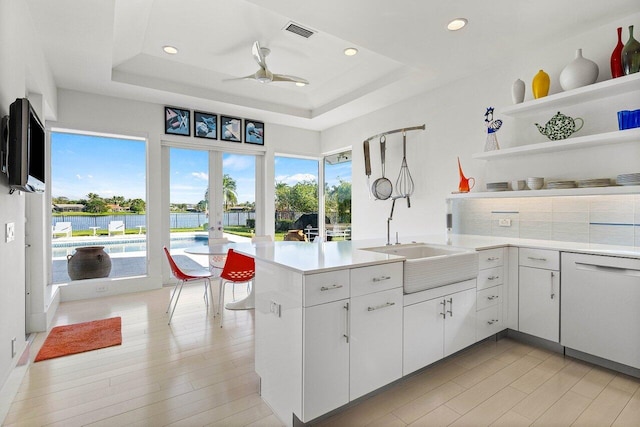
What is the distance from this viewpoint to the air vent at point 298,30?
3191 millimetres

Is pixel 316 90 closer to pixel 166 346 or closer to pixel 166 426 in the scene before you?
pixel 166 346

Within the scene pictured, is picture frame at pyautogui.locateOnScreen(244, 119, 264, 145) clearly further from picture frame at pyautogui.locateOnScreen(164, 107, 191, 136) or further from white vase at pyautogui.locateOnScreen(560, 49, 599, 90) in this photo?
white vase at pyautogui.locateOnScreen(560, 49, 599, 90)

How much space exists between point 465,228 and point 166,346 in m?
3.36

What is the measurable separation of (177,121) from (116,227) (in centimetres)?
178

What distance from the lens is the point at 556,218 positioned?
121 inches

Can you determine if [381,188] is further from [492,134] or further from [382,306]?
[382,306]

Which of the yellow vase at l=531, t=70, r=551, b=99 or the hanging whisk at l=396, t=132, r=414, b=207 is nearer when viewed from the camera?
the yellow vase at l=531, t=70, r=551, b=99

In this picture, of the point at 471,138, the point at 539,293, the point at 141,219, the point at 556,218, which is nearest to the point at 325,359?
the point at 539,293

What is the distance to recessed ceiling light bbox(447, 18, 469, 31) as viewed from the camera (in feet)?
8.68

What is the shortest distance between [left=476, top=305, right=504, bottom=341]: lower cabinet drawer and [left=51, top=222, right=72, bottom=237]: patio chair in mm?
4978

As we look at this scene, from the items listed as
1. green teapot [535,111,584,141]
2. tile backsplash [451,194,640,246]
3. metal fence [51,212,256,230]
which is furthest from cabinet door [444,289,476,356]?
metal fence [51,212,256,230]

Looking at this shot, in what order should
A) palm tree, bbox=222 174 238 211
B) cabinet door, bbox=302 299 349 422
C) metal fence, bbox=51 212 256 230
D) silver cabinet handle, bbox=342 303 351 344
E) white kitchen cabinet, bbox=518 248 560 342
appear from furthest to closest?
palm tree, bbox=222 174 238 211, metal fence, bbox=51 212 256 230, white kitchen cabinet, bbox=518 248 560 342, silver cabinet handle, bbox=342 303 351 344, cabinet door, bbox=302 299 349 422

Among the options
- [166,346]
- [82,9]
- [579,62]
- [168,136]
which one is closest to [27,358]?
[166,346]

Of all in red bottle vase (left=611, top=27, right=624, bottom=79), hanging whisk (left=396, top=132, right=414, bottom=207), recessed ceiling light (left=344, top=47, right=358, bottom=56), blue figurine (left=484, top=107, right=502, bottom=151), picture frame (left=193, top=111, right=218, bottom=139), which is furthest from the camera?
picture frame (left=193, top=111, right=218, bottom=139)
